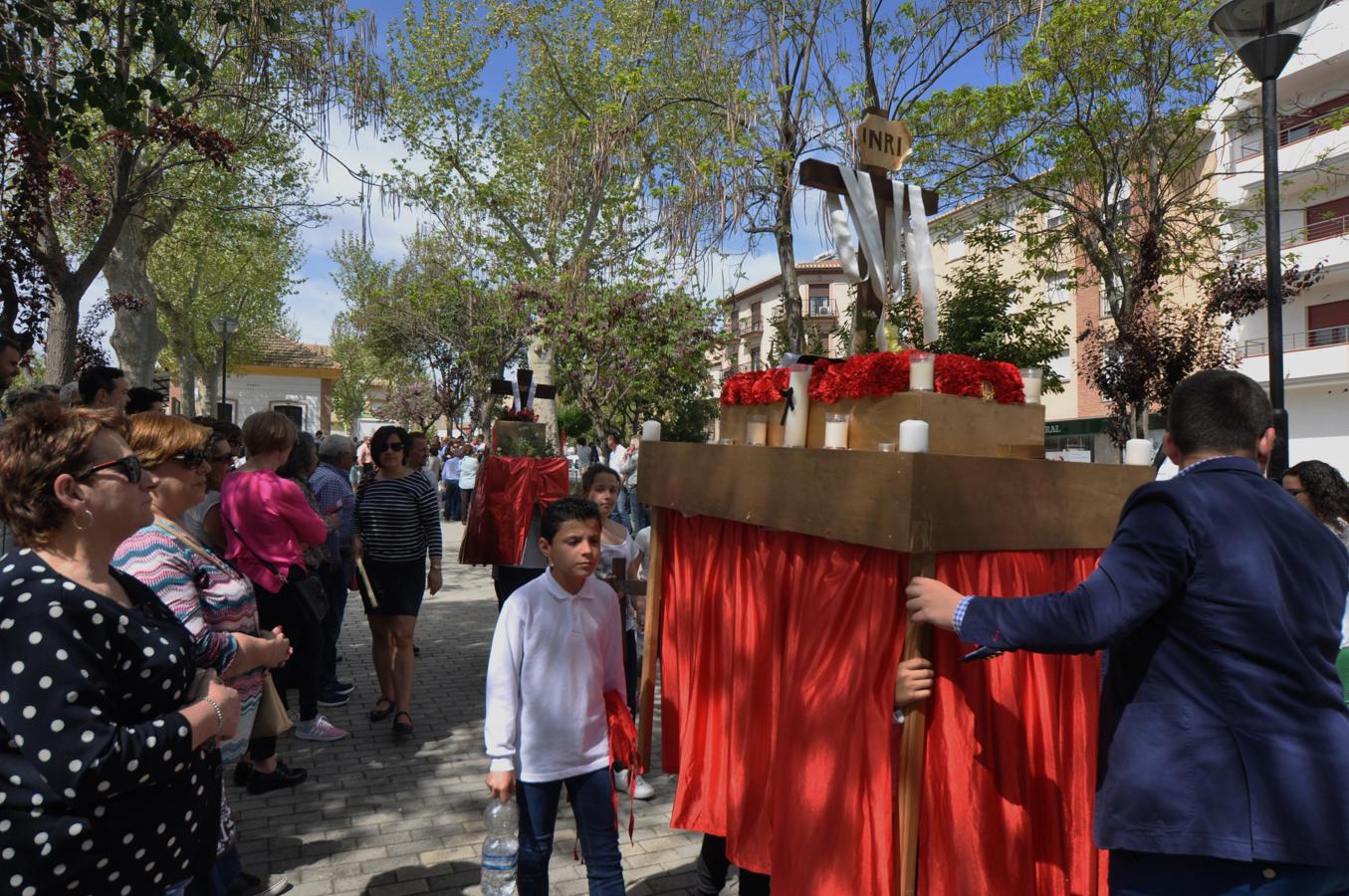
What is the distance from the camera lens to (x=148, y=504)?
84.6 inches

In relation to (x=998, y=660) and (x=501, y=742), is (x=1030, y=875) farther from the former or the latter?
(x=501, y=742)

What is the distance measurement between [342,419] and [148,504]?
66.1m

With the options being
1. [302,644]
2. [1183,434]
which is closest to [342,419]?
[302,644]

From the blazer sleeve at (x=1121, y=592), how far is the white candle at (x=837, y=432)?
0.86 metres

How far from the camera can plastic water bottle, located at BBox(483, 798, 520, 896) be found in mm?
3408

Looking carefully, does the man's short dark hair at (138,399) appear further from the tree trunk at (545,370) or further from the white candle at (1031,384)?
the tree trunk at (545,370)

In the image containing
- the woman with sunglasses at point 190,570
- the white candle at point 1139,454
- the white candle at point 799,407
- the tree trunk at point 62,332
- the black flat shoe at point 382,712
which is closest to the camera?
the white candle at point 1139,454

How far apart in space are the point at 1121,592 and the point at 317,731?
501cm

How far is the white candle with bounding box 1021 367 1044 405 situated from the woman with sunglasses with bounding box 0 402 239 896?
2479 millimetres

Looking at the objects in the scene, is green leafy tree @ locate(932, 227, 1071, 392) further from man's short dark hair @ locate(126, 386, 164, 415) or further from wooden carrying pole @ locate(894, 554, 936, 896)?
wooden carrying pole @ locate(894, 554, 936, 896)

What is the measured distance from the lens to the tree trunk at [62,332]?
7.88 m

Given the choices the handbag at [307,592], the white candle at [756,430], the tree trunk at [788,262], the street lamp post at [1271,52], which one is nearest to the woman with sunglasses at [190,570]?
the handbag at [307,592]

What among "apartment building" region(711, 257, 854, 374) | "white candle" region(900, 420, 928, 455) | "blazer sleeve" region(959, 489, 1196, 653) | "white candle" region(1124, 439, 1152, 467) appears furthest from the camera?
"apartment building" region(711, 257, 854, 374)

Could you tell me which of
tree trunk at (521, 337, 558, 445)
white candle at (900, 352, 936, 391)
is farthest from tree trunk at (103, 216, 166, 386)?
white candle at (900, 352, 936, 391)
